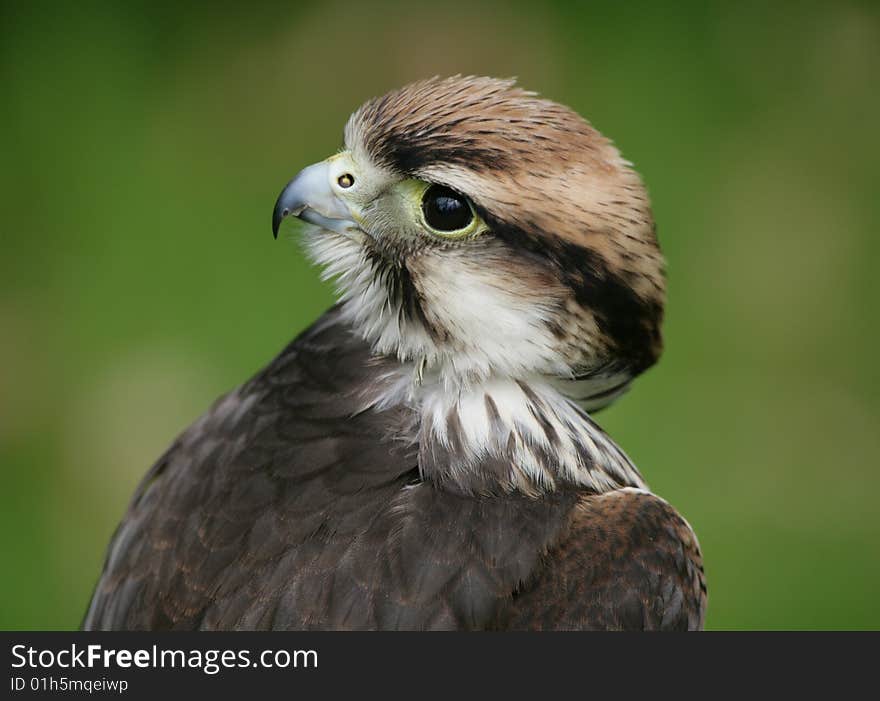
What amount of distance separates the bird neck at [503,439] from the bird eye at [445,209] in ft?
1.10

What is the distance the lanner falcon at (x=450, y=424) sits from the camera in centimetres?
219

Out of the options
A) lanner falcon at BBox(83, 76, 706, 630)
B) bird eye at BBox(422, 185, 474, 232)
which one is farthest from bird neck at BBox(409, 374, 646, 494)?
bird eye at BBox(422, 185, 474, 232)

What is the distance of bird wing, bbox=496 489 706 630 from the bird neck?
10cm

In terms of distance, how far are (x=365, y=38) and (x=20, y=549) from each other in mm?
2815

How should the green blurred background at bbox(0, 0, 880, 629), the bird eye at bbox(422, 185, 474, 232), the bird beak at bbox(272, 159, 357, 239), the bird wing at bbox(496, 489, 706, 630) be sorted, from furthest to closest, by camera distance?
the green blurred background at bbox(0, 0, 880, 629)
the bird beak at bbox(272, 159, 357, 239)
the bird eye at bbox(422, 185, 474, 232)
the bird wing at bbox(496, 489, 706, 630)

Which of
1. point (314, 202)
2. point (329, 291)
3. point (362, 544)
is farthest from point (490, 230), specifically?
point (329, 291)

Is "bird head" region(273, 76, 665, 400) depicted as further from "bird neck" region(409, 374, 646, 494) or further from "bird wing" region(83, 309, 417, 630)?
"bird wing" region(83, 309, 417, 630)

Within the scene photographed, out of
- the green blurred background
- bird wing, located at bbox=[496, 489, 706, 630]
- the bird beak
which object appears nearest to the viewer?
bird wing, located at bbox=[496, 489, 706, 630]

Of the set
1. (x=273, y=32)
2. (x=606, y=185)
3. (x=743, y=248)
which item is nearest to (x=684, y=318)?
(x=743, y=248)

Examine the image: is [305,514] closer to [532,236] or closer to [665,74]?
[532,236]

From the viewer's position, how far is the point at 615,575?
219 centimetres

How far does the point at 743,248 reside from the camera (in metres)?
5.20

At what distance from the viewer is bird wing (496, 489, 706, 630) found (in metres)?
2.15

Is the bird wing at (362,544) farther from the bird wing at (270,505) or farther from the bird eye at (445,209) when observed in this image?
the bird eye at (445,209)
